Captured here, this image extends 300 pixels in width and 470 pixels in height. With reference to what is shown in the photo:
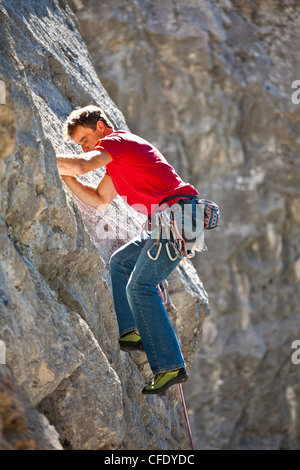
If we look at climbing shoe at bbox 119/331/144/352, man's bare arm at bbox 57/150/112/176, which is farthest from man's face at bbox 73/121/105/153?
climbing shoe at bbox 119/331/144/352

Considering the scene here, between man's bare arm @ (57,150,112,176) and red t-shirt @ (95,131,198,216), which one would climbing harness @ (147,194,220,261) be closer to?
red t-shirt @ (95,131,198,216)

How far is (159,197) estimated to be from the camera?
109 inches

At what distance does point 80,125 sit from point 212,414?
709 centimetres

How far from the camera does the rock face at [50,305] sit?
200 centimetres

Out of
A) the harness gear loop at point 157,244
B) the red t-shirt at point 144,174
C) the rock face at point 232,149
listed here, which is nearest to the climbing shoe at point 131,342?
the harness gear loop at point 157,244

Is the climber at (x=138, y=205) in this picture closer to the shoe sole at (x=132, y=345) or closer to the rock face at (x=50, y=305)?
the shoe sole at (x=132, y=345)

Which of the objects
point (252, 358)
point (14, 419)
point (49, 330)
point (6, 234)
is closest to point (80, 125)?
point (6, 234)

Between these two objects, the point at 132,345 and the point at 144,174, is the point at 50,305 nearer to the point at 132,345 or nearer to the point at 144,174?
the point at 132,345

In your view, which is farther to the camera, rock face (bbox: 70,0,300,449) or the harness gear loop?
rock face (bbox: 70,0,300,449)

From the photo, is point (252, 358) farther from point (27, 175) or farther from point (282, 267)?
point (27, 175)

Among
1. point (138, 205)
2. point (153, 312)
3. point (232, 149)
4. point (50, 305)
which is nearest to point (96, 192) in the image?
point (138, 205)

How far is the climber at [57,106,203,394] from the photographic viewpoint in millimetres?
2598

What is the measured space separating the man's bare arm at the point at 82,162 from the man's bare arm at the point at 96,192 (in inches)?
11.1

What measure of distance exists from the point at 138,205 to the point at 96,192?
0.90ft
